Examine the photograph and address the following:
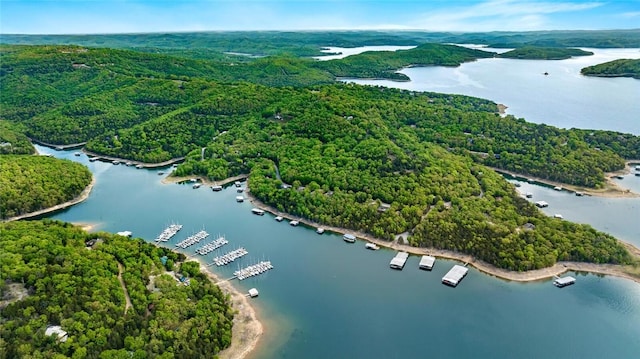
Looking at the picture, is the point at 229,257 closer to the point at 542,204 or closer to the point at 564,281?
the point at 564,281

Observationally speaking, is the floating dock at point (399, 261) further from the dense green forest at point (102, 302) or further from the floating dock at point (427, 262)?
the dense green forest at point (102, 302)

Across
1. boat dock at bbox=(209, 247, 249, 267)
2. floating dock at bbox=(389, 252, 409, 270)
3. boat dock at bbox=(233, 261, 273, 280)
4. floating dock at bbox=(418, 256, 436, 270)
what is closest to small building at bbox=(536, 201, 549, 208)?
A: floating dock at bbox=(418, 256, 436, 270)

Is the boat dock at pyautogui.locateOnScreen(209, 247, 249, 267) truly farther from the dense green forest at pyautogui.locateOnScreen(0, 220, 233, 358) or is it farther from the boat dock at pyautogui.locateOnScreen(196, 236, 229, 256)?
the dense green forest at pyautogui.locateOnScreen(0, 220, 233, 358)

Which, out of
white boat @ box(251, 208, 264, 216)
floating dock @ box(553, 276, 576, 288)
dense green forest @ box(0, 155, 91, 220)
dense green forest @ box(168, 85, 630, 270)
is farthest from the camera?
white boat @ box(251, 208, 264, 216)

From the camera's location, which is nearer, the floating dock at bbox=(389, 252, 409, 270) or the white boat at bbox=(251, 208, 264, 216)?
the floating dock at bbox=(389, 252, 409, 270)

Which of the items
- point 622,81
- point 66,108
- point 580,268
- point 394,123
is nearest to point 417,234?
point 580,268

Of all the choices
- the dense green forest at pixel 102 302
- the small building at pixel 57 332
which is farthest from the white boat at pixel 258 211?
the small building at pixel 57 332

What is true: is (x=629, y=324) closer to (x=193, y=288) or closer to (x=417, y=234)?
(x=417, y=234)
